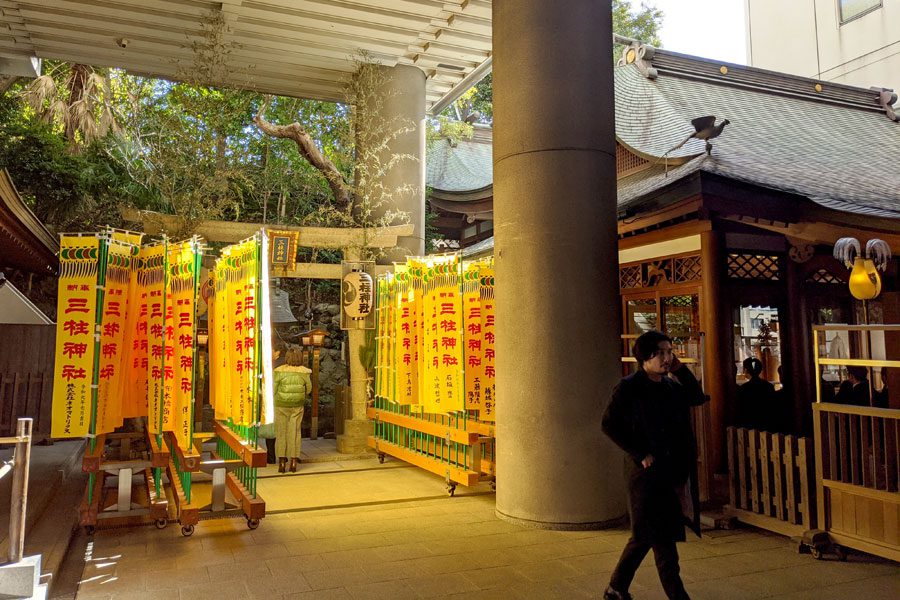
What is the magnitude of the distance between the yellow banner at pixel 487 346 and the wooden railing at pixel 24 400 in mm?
7629

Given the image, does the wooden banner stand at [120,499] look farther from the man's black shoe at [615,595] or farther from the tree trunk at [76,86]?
the tree trunk at [76,86]

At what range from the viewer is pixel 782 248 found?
26.4 feet

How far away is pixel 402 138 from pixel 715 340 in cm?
680

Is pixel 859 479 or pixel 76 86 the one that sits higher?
pixel 76 86

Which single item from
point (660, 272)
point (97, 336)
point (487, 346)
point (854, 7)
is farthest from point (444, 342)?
point (854, 7)

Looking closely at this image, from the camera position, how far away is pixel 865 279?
6.61 m

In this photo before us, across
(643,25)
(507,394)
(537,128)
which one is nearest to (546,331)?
(507,394)

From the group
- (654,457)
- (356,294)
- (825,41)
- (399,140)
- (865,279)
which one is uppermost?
(825,41)

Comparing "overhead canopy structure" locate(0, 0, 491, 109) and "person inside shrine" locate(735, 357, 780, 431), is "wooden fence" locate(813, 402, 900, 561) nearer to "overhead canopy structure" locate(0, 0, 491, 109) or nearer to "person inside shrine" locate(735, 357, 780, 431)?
"person inside shrine" locate(735, 357, 780, 431)

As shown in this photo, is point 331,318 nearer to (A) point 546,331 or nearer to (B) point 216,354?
(B) point 216,354

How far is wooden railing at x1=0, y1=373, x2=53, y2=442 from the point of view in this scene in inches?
416

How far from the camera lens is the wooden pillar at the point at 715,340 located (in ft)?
23.9

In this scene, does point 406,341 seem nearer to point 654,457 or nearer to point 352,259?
point 352,259

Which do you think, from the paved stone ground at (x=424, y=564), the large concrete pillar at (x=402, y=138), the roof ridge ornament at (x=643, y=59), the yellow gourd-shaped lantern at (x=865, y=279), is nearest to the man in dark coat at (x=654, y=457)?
the paved stone ground at (x=424, y=564)
